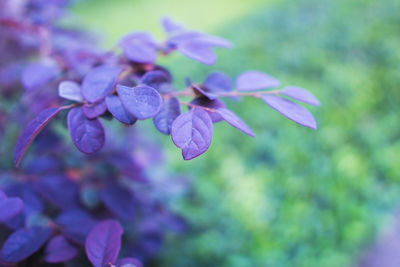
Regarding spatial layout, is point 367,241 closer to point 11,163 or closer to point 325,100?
point 325,100

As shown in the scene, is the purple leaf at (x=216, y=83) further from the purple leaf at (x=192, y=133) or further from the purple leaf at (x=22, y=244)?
the purple leaf at (x=22, y=244)

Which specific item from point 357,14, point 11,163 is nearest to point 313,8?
point 357,14

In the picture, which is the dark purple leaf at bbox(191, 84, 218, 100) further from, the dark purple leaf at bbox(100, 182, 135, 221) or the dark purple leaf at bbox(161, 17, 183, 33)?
the dark purple leaf at bbox(100, 182, 135, 221)

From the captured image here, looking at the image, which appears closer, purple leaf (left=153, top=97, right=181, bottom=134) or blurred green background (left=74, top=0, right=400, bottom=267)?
purple leaf (left=153, top=97, right=181, bottom=134)

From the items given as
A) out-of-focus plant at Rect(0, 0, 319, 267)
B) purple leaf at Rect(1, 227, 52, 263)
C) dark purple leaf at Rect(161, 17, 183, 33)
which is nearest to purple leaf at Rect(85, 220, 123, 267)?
out-of-focus plant at Rect(0, 0, 319, 267)

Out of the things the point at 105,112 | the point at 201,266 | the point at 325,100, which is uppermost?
the point at 105,112
